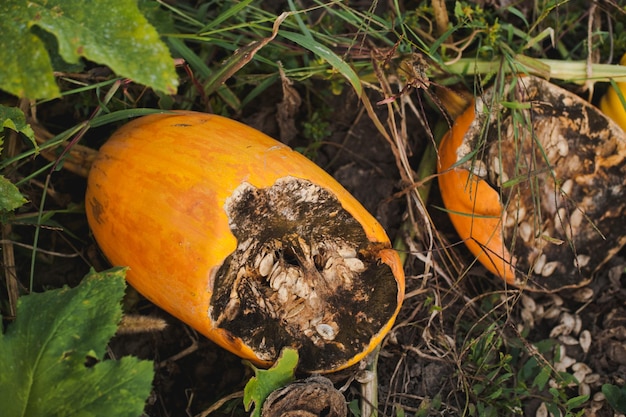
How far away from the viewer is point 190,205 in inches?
57.9

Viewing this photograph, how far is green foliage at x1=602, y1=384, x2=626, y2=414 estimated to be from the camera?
1839 mm

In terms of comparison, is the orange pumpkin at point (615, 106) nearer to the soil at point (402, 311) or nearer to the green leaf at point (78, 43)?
the soil at point (402, 311)

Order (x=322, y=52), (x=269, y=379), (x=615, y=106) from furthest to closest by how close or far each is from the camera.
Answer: (x=615, y=106)
(x=322, y=52)
(x=269, y=379)

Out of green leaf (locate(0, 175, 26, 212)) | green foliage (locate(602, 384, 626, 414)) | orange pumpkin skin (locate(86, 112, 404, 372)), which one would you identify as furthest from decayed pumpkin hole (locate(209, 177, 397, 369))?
green foliage (locate(602, 384, 626, 414))

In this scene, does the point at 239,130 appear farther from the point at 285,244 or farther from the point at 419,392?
the point at 419,392

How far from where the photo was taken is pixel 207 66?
6.41ft

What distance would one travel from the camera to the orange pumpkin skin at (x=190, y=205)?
1474 mm

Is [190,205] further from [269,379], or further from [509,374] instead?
[509,374]

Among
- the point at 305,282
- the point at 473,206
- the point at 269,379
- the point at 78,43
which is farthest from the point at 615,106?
the point at 78,43

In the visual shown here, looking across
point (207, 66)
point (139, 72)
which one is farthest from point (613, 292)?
point (139, 72)

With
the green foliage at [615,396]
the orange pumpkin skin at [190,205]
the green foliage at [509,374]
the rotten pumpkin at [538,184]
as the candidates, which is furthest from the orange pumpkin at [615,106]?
the orange pumpkin skin at [190,205]

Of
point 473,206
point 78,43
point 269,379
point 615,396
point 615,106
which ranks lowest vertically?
point 615,396

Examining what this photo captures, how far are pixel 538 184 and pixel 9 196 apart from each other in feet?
4.37

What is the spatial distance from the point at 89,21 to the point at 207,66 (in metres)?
0.68
